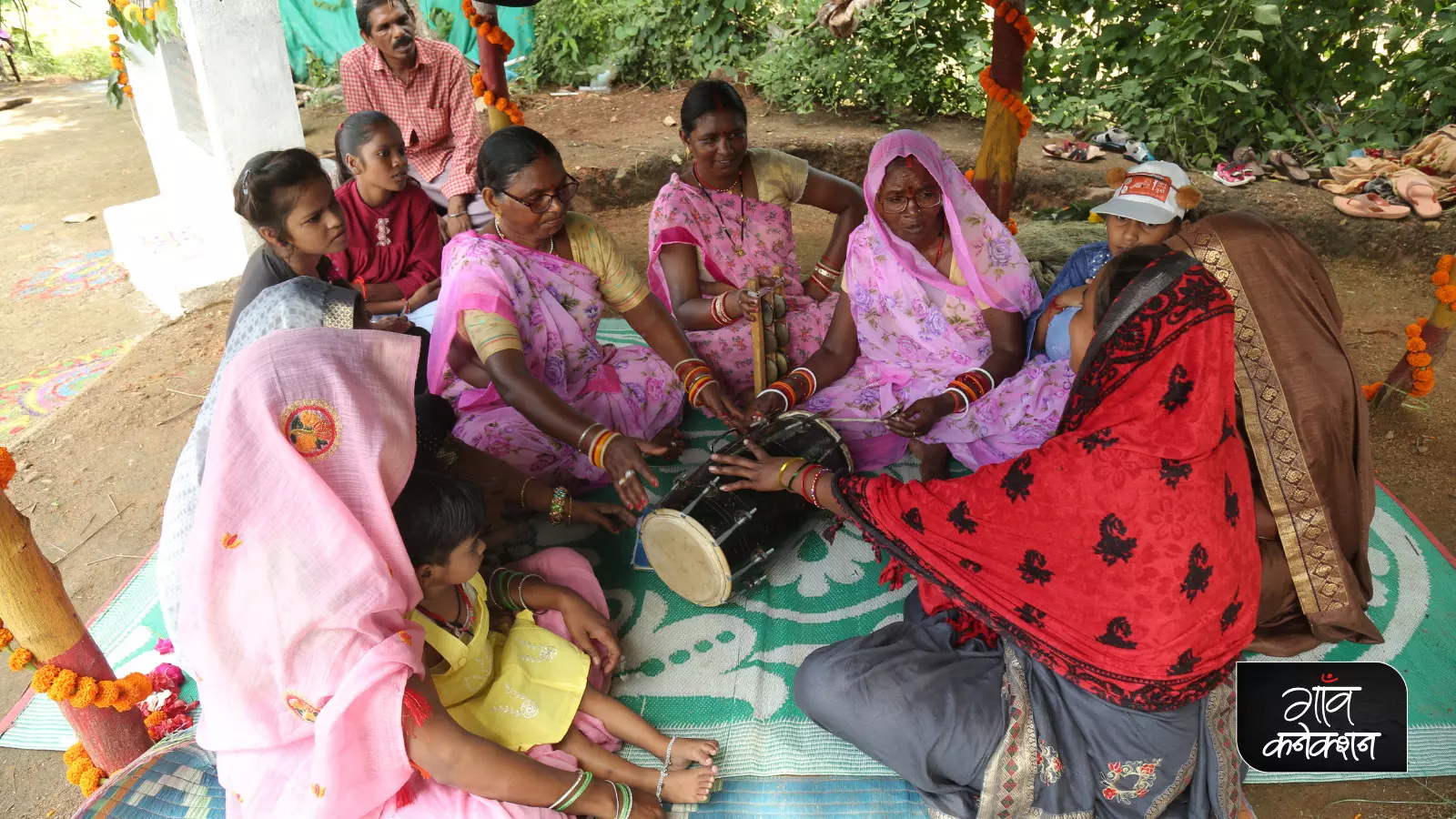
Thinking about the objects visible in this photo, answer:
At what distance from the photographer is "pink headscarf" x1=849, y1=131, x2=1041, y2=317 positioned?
11.0 feet

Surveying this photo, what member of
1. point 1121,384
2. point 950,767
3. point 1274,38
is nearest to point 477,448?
point 950,767

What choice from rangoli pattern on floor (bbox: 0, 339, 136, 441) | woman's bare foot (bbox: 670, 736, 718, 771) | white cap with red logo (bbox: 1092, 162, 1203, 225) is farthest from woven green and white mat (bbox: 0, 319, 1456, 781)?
rangoli pattern on floor (bbox: 0, 339, 136, 441)

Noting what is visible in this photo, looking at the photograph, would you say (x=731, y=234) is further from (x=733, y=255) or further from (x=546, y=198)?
(x=546, y=198)

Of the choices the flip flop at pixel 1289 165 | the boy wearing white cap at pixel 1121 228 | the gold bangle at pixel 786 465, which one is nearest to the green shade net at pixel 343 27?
the flip flop at pixel 1289 165

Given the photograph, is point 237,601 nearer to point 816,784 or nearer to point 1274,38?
point 816,784

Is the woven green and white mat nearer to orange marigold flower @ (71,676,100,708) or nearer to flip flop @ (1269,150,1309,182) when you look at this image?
orange marigold flower @ (71,676,100,708)

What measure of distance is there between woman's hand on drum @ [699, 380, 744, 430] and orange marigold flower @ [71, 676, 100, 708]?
6.40ft

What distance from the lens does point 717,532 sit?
8.74 feet

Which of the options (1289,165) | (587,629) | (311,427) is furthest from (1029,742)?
(1289,165)

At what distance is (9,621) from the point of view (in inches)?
85.3

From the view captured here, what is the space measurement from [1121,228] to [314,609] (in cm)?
301

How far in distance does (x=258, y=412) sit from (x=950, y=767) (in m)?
1.72

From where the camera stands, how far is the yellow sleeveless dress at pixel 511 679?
7.39 feet

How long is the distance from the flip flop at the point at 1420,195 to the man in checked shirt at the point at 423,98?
5843 mm
